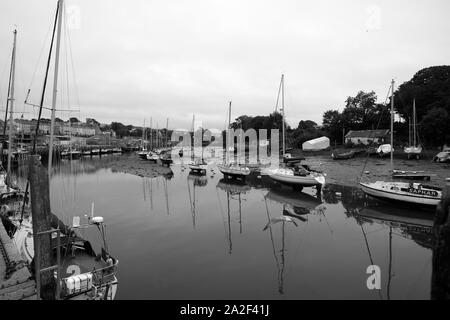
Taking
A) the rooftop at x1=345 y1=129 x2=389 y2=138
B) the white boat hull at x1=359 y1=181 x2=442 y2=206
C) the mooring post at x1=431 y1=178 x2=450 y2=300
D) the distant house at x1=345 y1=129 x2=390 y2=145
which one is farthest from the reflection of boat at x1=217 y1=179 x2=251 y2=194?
the rooftop at x1=345 y1=129 x2=389 y2=138

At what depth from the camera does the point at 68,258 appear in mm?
10484

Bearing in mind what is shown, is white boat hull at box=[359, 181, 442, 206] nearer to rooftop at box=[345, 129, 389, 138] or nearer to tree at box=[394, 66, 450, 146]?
tree at box=[394, 66, 450, 146]

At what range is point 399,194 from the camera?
70.1 ft

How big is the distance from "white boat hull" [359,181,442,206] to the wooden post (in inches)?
905

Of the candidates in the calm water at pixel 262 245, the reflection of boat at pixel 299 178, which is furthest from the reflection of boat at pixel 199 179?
the reflection of boat at pixel 299 178

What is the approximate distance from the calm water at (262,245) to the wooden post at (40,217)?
386cm

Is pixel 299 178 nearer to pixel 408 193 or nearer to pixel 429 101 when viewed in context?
pixel 408 193

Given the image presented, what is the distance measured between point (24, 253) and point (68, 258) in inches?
72.0

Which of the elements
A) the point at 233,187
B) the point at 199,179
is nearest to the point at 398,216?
the point at 233,187

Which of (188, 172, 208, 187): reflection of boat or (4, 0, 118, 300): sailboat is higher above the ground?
(4, 0, 118, 300): sailboat

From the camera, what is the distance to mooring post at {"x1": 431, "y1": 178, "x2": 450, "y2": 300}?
330 cm
